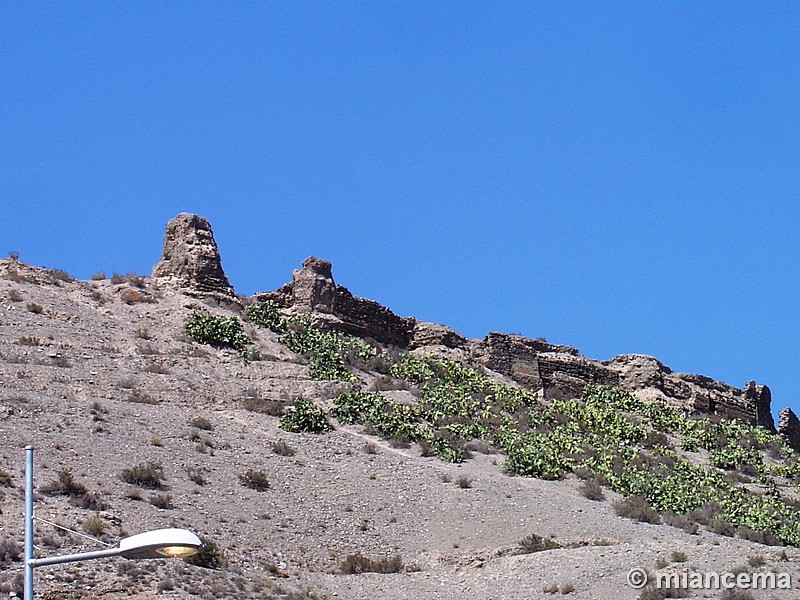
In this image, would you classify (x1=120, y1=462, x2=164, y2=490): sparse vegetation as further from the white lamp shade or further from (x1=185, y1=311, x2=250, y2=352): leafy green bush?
the white lamp shade

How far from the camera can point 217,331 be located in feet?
117

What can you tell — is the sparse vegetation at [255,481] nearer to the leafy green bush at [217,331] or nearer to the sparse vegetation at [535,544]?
the sparse vegetation at [535,544]

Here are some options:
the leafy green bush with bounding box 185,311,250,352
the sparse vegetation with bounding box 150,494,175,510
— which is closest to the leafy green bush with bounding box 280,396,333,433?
the leafy green bush with bounding box 185,311,250,352

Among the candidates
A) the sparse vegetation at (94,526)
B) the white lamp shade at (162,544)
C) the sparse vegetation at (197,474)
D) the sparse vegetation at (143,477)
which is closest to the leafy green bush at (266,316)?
the sparse vegetation at (197,474)

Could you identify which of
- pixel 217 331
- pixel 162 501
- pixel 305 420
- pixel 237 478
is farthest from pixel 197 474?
pixel 217 331

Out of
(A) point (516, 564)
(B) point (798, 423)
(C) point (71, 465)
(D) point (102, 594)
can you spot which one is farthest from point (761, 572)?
(B) point (798, 423)

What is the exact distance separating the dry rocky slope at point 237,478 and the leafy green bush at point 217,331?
Answer: 1.20 feet

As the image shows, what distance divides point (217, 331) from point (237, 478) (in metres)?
9.95

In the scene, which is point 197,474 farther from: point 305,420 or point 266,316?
point 266,316

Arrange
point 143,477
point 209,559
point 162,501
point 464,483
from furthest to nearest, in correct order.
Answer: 1. point 464,483
2. point 143,477
3. point 162,501
4. point 209,559

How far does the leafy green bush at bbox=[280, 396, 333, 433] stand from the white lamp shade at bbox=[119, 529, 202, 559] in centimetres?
1899

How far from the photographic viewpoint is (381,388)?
3462cm

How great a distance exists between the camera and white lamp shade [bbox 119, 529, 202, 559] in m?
10.8

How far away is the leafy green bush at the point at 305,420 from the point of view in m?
30.0
